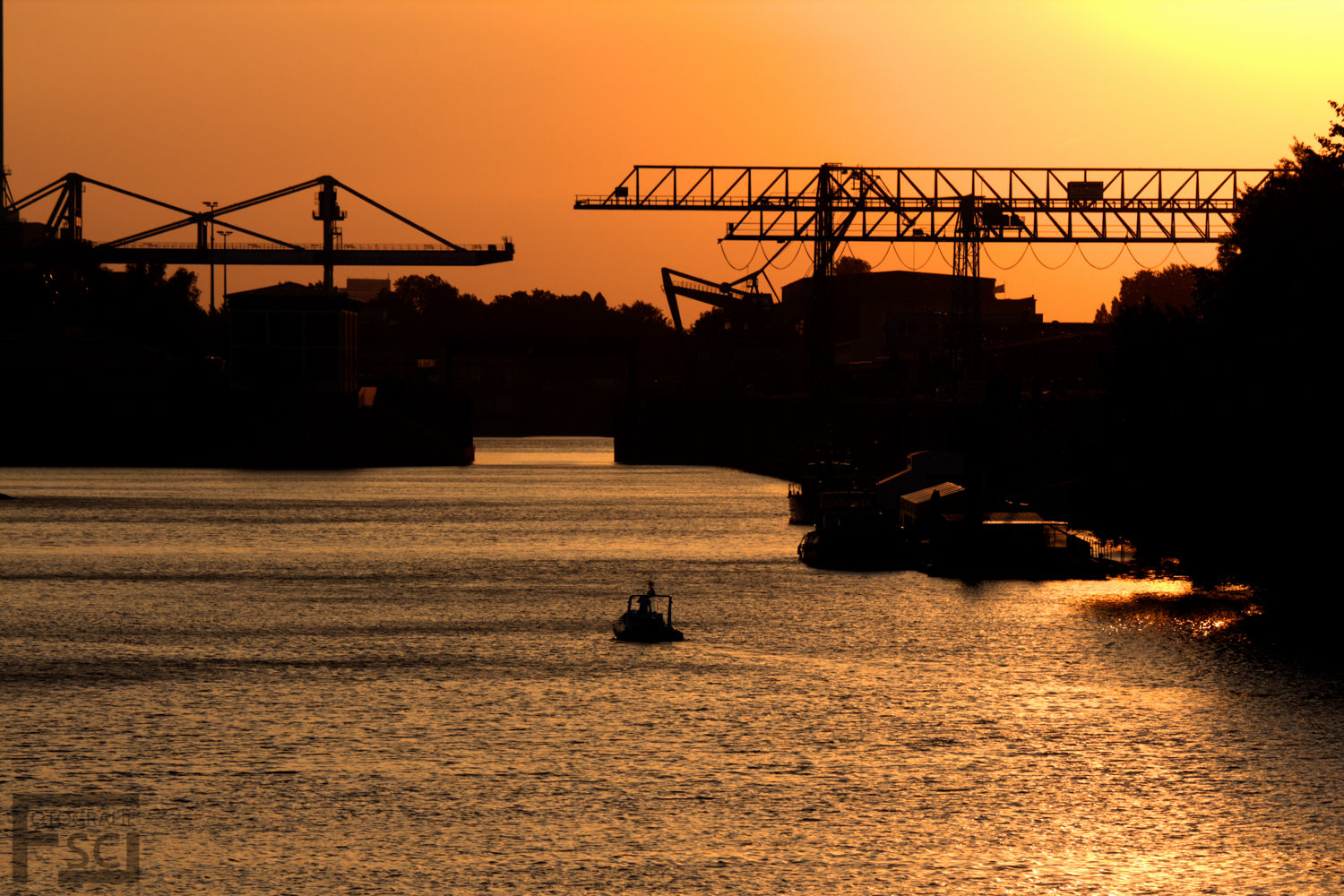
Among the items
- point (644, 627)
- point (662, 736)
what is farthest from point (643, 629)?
point (662, 736)

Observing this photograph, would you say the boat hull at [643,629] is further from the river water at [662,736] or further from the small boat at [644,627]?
the river water at [662,736]

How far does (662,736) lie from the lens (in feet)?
94.5

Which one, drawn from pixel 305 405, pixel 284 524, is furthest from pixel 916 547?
pixel 305 405

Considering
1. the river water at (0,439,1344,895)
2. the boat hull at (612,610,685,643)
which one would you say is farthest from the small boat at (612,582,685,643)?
the river water at (0,439,1344,895)

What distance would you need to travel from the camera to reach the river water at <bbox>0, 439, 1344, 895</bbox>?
832 inches

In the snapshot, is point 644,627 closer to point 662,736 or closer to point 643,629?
point 643,629

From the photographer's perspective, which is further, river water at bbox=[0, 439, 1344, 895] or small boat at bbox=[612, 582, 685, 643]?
small boat at bbox=[612, 582, 685, 643]

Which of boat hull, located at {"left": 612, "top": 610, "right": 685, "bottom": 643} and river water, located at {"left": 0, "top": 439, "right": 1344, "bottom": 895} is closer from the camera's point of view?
river water, located at {"left": 0, "top": 439, "right": 1344, "bottom": 895}

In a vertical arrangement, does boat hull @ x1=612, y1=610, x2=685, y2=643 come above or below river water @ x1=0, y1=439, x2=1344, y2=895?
above

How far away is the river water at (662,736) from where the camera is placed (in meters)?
21.1

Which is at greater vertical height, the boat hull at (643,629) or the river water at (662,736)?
the boat hull at (643,629)

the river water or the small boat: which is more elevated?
the small boat

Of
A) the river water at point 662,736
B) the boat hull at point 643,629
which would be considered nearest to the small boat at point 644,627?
the boat hull at point 643,629

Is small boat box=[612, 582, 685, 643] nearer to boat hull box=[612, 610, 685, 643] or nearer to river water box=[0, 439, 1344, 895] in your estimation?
boat hull box=[612, 610, 685, 643]
